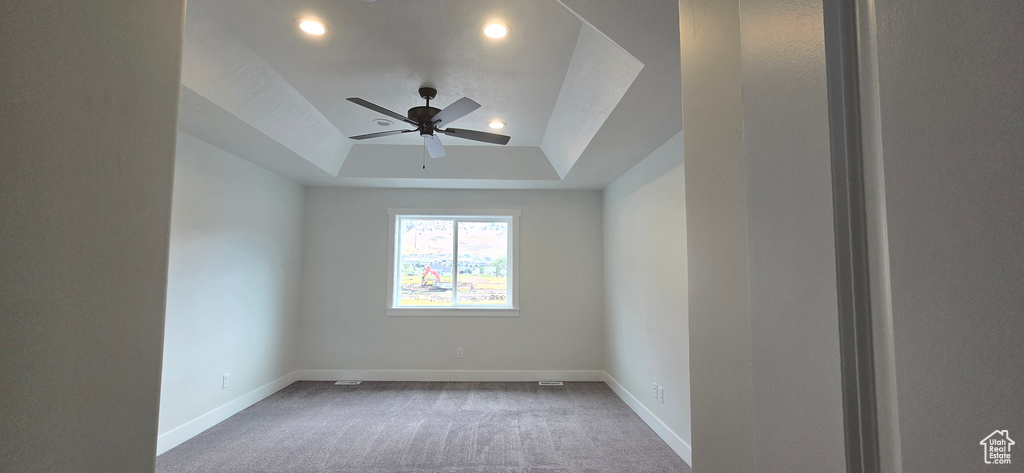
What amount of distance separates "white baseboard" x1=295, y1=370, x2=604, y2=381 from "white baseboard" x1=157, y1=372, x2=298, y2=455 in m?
0.39

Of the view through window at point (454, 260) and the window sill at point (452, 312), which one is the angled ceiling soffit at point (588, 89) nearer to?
the view through window at point (454, 260)

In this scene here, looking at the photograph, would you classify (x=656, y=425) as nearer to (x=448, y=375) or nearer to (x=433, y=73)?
(x=448, y=375)

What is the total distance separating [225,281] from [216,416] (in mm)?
1099

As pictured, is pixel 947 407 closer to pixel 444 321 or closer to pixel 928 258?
pixel 928 258

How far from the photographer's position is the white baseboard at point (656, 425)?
312 centimetres

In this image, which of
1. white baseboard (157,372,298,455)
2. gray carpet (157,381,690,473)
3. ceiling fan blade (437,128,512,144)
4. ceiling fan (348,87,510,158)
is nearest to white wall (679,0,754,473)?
ceiling fan (348,87,510,158)

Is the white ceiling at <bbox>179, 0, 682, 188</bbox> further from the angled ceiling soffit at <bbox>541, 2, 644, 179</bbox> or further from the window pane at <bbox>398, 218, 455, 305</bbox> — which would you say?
the window pane at <bbox>398, 218, 455, 305</bbox>

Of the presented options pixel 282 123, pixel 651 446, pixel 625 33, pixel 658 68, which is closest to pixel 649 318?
pixel 651 446

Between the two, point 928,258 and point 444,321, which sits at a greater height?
point 928,258

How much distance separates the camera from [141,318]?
0.74m

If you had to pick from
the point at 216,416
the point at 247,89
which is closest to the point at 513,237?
the point at 247,89

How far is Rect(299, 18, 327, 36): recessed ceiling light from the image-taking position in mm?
2385

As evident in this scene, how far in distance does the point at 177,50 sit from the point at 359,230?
185 inches

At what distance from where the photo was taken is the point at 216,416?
12.3 ft
